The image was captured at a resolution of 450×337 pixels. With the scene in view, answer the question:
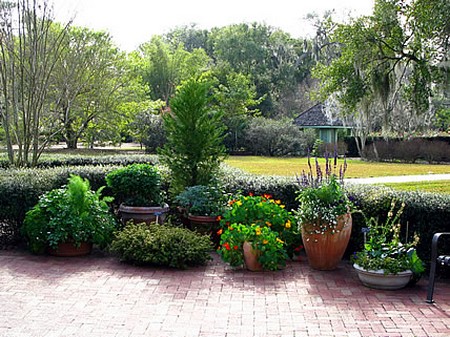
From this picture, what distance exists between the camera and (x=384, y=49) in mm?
10312

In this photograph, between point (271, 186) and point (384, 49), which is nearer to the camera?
point (271, 186)

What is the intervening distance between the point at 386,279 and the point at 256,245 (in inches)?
57.8

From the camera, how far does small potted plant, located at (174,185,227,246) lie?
7160 millimetres

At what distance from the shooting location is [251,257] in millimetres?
6039

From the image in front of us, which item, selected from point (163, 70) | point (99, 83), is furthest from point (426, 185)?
point (163, 70)

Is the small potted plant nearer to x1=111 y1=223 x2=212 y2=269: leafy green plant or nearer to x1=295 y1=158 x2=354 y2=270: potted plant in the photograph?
x1=111 y1=223 x2=212 y2=269: leafy green plant

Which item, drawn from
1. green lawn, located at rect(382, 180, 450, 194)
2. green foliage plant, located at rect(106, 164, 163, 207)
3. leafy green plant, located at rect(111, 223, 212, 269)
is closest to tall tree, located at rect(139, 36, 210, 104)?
green lawn, located at rect(382, 180, 450, 194)

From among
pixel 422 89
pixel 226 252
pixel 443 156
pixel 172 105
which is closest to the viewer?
pixel 226 252

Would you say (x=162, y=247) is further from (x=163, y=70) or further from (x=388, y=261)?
(x=163, y=70)

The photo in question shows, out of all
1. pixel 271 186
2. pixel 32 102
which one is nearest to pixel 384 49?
pixel 271 186

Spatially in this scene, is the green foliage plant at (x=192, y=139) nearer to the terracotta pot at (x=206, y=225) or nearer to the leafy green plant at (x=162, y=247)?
the terracotta pot at (x=206, y=225)

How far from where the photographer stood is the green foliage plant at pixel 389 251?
214 inches

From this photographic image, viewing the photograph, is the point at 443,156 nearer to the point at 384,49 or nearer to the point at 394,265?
the point at 384,49

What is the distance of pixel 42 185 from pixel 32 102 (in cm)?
345
